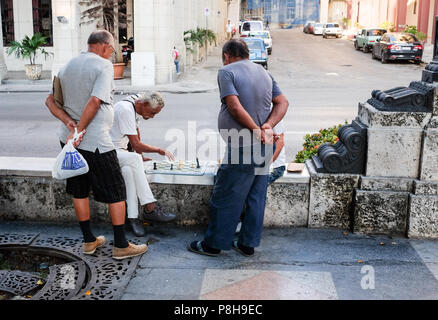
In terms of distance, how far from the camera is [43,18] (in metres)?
23.7

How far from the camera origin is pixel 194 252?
16.1 feet

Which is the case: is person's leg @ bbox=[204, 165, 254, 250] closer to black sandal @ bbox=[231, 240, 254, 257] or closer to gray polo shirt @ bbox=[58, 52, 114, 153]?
black sandal @ bbox=[231, 240, 254, 257]

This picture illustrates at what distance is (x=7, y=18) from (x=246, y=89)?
22.0 metres

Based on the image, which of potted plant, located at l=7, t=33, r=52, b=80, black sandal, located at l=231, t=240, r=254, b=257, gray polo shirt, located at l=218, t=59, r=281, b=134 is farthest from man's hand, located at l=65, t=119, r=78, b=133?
potted plant, located at l=7, t=33, r=52, b=80

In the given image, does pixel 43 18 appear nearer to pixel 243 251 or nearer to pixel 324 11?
pixel 243 251

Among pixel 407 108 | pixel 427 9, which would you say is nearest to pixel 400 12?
pixel 427 9

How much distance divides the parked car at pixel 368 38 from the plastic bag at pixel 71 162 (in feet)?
115

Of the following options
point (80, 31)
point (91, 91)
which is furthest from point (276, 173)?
point (80, 31)

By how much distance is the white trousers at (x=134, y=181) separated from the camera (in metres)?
5.07

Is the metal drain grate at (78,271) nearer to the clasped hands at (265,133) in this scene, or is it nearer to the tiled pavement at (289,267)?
the tiled pavement at (289,267)

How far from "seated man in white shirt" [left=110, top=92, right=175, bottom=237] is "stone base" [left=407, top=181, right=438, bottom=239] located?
7.72 ft

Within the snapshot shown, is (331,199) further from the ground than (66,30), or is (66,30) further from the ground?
(66,30)

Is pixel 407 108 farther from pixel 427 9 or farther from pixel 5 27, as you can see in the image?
pixel 427 9

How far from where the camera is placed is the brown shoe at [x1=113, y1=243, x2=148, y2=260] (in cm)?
474
